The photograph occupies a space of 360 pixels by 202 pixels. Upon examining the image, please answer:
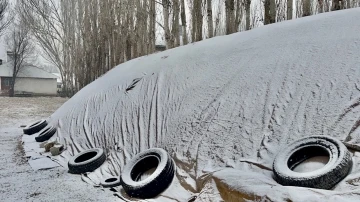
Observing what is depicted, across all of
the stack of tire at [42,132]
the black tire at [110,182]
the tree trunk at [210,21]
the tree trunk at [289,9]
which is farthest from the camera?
the tree trunk at [210,21]

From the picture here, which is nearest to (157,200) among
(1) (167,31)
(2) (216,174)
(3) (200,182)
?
(3) (200,182)

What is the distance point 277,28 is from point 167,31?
442cm

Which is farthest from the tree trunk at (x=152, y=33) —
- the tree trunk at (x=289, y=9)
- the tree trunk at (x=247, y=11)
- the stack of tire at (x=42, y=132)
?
the tree trunk at (x=289, y=9)

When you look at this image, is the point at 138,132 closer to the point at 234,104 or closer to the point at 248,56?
the point at 234,104

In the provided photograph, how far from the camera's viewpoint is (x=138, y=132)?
3664mm

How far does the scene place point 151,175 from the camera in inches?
106

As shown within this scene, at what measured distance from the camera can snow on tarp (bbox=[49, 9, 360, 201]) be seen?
2.27m

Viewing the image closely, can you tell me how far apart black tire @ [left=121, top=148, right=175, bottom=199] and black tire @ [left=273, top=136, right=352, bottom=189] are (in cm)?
102

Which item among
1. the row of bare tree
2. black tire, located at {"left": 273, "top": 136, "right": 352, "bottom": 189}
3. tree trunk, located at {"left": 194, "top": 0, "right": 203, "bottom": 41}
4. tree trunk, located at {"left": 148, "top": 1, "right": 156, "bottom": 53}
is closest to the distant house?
the row of bare tree

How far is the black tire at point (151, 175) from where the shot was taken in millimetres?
2621

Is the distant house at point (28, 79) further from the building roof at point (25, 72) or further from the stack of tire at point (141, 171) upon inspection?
the stack of tire at point (141, 171)

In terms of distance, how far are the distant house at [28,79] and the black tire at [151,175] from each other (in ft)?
89.9

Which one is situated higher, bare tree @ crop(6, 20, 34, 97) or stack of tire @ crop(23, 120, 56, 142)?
bare tree @ crop(6, 20, 34, 97)

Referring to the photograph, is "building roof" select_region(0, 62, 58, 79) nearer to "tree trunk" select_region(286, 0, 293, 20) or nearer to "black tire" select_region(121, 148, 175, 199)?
"tree trunk" select_region(286, 0, 293, 20)
